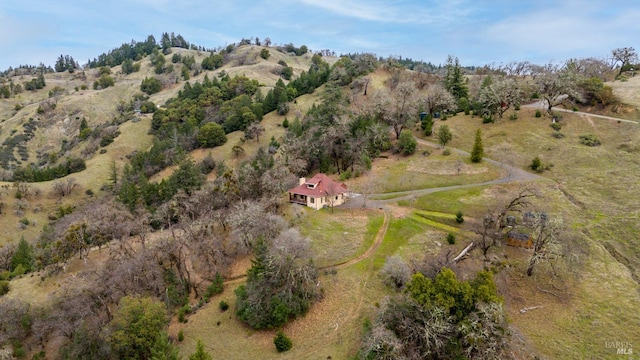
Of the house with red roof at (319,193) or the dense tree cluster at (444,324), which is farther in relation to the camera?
the house with red roof at (319,193)

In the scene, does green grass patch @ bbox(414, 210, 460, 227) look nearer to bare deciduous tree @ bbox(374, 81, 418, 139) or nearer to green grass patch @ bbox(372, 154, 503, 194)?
green grass patch @ bbox(372, 154, 503, 194)

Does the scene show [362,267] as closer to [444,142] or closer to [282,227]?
[282,227]

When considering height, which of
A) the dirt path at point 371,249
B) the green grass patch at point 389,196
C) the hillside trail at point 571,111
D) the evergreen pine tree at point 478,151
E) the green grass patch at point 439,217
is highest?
the hillside trail at point 571,111

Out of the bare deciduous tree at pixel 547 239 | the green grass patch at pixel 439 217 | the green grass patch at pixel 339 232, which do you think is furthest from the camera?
the green grass patch at pixel 439 217

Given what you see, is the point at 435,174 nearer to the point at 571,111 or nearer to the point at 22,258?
the point at 571,111

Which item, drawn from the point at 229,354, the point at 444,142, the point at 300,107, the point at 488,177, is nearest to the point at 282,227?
the point at 229,354

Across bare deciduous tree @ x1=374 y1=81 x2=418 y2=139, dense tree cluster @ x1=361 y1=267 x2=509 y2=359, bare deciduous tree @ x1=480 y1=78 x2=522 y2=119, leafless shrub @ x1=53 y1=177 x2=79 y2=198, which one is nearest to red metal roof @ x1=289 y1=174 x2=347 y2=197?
Answer: bare deciduous tree @ x1=374 y1=81 x2=418 y2=139

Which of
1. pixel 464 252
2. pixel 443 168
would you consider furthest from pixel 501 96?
pixel 464 252

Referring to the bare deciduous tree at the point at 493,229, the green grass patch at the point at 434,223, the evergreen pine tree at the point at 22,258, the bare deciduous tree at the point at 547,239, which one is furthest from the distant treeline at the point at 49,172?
the bare deciduous tree at the point at 547,239

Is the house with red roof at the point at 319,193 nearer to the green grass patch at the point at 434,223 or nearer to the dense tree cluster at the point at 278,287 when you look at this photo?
the green grass patch at the point at 434,223
